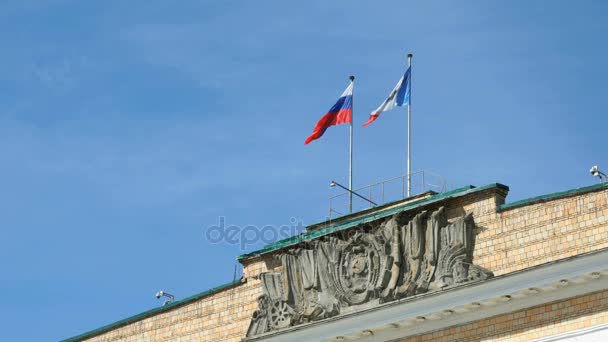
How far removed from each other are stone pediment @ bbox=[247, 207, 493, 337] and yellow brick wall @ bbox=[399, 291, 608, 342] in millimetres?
894

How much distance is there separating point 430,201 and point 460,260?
4.98ft

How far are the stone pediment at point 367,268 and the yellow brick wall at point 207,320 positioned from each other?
0.59m

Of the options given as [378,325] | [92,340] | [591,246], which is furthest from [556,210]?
[92,340]

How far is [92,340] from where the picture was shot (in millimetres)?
38000

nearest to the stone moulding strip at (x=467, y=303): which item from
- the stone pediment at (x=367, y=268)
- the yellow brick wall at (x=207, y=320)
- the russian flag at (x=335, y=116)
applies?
the stone pediment at (x=367, y=268)

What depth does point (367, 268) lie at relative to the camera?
31.3 meters

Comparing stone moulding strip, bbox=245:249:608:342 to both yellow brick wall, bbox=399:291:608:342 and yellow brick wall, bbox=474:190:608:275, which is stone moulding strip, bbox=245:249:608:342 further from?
yellow brick wall, bbox=474:190:608:275

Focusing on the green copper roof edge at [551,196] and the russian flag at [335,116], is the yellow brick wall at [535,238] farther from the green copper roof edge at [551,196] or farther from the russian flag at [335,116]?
the russian flag at [335,116]

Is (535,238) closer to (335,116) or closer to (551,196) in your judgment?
(551,196)

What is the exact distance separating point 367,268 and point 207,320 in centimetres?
518

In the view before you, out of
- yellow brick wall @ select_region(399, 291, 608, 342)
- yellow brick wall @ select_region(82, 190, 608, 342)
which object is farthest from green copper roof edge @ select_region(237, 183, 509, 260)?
yellow brick wall @ select_region(399, 291, 608, 342)

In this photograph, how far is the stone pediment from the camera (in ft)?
98.3

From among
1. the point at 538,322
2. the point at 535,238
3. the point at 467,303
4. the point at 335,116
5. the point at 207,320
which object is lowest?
the point at 538,322

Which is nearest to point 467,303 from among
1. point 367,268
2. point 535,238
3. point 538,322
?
point 538,322
